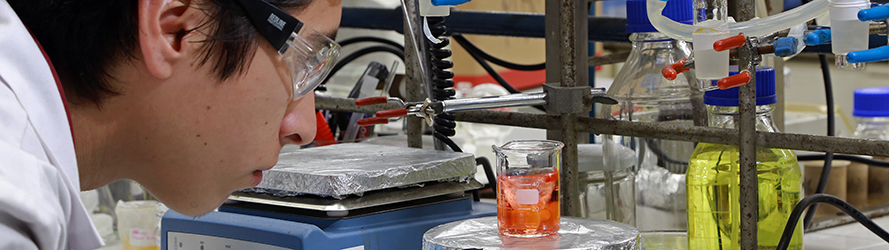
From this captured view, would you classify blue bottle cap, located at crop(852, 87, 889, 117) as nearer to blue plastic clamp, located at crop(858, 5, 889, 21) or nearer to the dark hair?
blue plastic clamp, located at crop(858, 5, 889, 21)

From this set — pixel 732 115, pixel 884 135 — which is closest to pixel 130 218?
pixel 732 115

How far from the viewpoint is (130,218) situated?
133cm

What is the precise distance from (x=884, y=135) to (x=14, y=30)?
1735mm

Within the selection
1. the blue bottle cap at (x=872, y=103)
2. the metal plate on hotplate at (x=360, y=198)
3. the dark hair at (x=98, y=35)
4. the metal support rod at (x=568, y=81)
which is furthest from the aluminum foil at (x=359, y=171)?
the blue bottle cap at (x=872, y=103)

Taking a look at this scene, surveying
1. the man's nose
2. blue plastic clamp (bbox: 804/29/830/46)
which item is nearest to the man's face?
the man's nose

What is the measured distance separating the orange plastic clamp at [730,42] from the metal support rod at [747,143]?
122 mm

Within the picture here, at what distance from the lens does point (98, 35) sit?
23.9 inches

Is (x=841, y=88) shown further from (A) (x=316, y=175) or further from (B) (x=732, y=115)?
(A) (x=316, y=175)

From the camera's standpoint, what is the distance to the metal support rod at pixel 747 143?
0.78m

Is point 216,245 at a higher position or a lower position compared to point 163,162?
lower

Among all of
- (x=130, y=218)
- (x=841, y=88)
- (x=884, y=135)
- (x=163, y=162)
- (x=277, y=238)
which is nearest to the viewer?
(x=163, y=162)

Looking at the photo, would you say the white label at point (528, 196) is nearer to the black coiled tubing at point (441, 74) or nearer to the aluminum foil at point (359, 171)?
the aluminum foil at point (359, 171)

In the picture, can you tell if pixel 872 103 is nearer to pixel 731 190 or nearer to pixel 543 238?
pixel 731 190

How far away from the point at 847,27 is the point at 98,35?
0.61 metres
